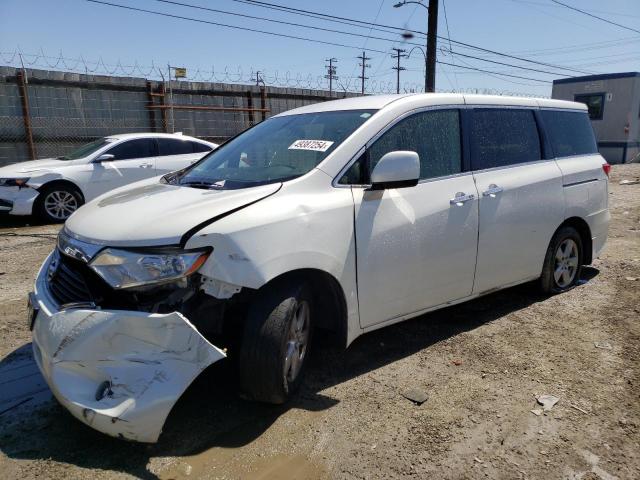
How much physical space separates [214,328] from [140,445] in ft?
2.32

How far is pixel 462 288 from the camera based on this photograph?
3.92 metres

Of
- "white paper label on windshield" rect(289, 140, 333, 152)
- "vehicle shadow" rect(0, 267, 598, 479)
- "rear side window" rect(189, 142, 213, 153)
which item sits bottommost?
"vehicle shadow" rect(0, 267, 598, 479)

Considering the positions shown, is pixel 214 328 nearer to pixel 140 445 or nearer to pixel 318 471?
pixel 140 445

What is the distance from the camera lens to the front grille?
2695 mm

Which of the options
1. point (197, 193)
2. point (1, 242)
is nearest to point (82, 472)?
point (197, 193)

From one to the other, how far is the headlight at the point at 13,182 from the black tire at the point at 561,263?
8.12m

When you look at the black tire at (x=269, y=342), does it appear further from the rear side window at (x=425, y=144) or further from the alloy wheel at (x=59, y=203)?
the alloy wheel at (x=59, y=203)

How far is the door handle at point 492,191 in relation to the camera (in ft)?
13.0

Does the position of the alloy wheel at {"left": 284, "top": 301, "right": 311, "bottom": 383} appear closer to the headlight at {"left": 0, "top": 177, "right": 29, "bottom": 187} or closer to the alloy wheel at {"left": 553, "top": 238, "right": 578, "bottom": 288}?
the alloy wheel at {"left": 553, "top": 238, "right": 578, "bottom": 288}

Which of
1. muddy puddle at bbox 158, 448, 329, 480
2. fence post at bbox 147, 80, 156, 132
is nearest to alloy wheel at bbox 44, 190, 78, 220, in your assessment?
fence post at bbox 147, 80, 156, 132

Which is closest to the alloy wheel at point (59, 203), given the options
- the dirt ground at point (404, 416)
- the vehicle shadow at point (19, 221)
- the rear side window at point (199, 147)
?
the vehicle shadow at point (19, 221)

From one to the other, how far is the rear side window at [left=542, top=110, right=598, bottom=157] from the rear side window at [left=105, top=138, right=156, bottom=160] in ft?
23.9

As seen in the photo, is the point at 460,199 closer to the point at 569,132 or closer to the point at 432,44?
the point at 569,132

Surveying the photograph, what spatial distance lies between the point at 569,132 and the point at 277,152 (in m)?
3.08
